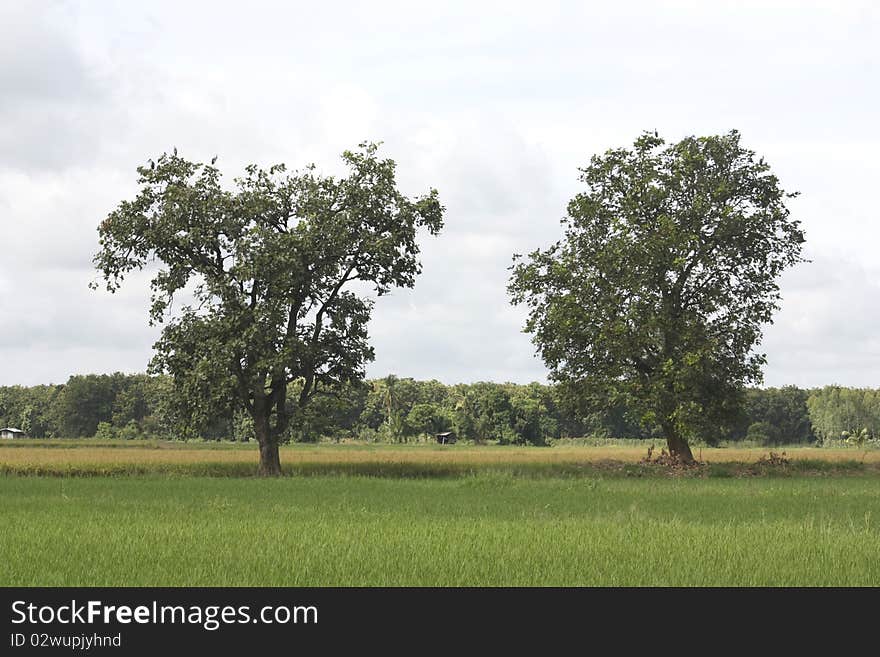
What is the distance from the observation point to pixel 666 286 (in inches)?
1965

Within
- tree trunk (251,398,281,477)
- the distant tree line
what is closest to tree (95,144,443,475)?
tree trunk (251,398,281,477)

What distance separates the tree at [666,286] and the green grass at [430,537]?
45.7 ft

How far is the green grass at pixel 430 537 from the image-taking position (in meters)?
14.7

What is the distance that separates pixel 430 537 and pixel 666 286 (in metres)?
33.8

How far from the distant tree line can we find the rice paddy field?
6859 centimetres

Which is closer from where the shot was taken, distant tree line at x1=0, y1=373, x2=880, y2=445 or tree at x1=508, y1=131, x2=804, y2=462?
tree at x1=508, y1=131, x2=804, y2=462

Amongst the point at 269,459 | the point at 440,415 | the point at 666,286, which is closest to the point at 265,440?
the point at 269,459

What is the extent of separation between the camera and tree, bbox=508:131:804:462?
158ft

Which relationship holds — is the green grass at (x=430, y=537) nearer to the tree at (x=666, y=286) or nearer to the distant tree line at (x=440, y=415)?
the tree at (x=666, y=286)

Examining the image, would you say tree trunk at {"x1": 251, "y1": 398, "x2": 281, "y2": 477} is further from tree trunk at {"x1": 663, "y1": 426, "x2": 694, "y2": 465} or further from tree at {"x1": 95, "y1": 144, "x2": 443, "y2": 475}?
tree trunk at {"x1": 663, "y1": 426, "x2": 694, "y2": 465}

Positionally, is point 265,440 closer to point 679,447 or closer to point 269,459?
point 269,459

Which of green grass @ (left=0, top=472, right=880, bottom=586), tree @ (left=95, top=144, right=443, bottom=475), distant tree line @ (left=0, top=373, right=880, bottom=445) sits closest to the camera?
green grass @ (left=0, top=472, right=880, bottom=586)
